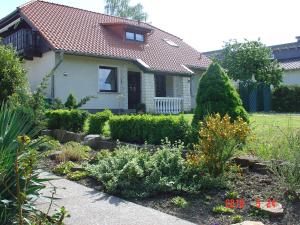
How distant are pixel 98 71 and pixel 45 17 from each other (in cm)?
420

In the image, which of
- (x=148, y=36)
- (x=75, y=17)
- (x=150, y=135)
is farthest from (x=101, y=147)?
(x=148, y=36)

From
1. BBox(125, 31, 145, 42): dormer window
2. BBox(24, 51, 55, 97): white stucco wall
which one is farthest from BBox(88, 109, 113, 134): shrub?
BBox(125, 31, 145, 42): dormer window

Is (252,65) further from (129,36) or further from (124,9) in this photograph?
(124,9)

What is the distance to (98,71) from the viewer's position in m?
21.9

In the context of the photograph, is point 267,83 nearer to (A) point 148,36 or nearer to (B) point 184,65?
(B) point 184,65

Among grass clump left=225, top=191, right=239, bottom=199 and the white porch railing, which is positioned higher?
the white porch railing

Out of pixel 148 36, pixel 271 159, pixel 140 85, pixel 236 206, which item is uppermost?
pixel 148 36

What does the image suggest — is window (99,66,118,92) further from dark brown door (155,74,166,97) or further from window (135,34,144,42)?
dark brown door (155,74,166,97)

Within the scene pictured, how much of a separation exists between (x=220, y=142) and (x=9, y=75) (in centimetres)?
951

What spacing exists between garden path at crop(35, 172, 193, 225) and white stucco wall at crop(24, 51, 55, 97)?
14747 millimetres

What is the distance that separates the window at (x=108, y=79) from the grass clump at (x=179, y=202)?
1680 centimetres

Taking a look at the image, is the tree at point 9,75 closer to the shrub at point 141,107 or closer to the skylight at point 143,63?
the skylight at point 143,63

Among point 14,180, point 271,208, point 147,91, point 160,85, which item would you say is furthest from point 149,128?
point 160,85

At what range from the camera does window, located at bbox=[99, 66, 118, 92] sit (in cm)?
2228
